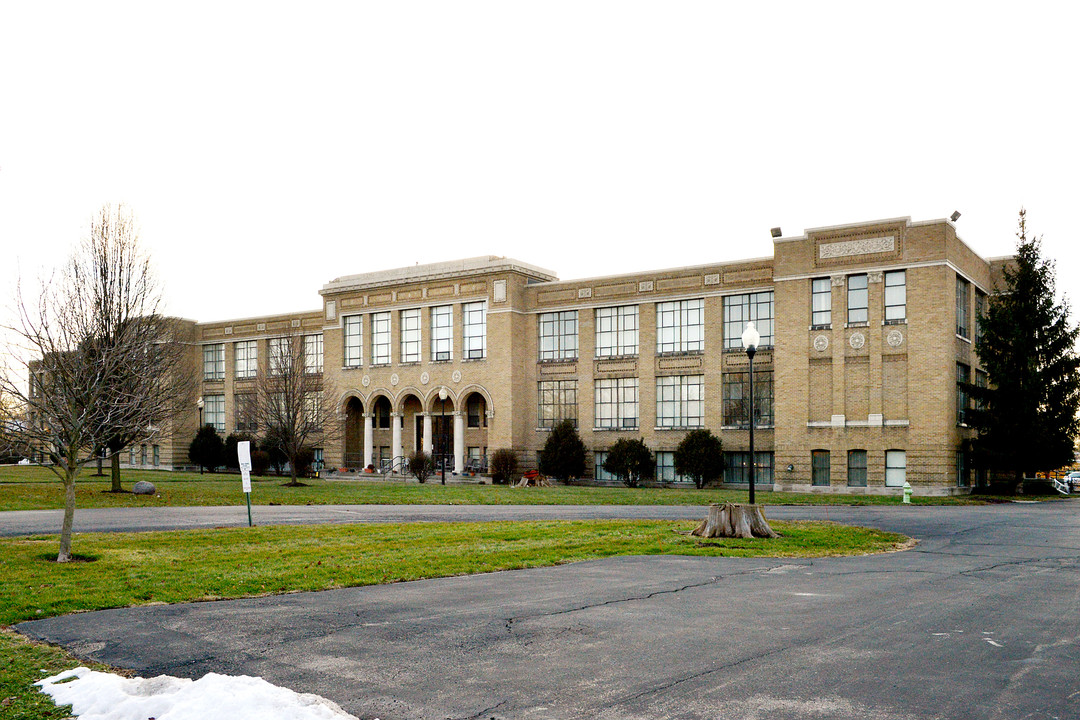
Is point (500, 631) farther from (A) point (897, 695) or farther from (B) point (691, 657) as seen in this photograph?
(A) point (897, 695)

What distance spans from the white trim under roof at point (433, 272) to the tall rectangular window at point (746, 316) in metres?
13.5

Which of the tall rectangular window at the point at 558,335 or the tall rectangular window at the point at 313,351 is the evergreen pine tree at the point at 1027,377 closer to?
the tall rectangular window at the point at 558,335

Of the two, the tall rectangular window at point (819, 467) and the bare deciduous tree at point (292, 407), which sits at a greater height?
the bare deciduous tree at point (292, 407)

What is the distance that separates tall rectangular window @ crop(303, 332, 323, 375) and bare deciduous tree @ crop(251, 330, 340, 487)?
361 cm

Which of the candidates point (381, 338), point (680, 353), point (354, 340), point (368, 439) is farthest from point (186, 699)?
point (354, 340)

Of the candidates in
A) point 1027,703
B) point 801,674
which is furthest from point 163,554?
point 1027,703

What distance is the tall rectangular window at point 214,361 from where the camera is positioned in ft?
237

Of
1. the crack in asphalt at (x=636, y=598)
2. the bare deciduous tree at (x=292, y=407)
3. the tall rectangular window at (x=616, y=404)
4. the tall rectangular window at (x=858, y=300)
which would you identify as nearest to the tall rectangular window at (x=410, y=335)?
the bare deciduous tree at (x=292, y=407)

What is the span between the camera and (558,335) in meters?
55.2

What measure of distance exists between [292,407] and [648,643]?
42.5m

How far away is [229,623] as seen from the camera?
9258mm

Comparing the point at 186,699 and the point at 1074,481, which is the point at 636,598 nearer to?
the point at 186,699

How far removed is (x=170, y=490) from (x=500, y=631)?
99.8ft

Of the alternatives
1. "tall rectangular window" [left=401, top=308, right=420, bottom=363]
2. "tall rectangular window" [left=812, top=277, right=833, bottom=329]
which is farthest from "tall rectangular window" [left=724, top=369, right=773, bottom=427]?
"tall rectangular window" [left=401, top=308, right=420, bottom=363]
